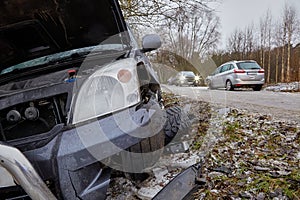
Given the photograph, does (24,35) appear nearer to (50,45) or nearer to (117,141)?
(50,45)

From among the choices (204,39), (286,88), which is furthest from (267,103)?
(204,39)

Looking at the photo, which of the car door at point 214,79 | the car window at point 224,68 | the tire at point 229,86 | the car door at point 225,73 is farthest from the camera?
the car door at point 214,79

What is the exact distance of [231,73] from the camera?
1066 centimetres

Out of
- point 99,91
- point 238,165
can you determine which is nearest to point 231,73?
point 238,165

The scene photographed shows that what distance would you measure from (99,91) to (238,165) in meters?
1.38

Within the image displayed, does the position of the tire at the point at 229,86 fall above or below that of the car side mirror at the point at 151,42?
below

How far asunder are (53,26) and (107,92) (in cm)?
A: 130

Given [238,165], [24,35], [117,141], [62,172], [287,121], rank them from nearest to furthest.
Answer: [62,172] → [117,141] → [238,165] → [24,35] → [287,121]

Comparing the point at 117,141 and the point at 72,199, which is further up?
the point at 117,141

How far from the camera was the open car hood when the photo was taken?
2045mm

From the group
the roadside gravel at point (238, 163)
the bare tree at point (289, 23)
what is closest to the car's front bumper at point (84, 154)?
the roadside gravel at point (238, 163)

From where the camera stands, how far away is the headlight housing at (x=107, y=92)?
1.33m

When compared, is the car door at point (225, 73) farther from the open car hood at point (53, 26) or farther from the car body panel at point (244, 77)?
the open car hood at point (53, 26)

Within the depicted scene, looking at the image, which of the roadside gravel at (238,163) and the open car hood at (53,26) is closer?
the roadside gravel at (238,163)
